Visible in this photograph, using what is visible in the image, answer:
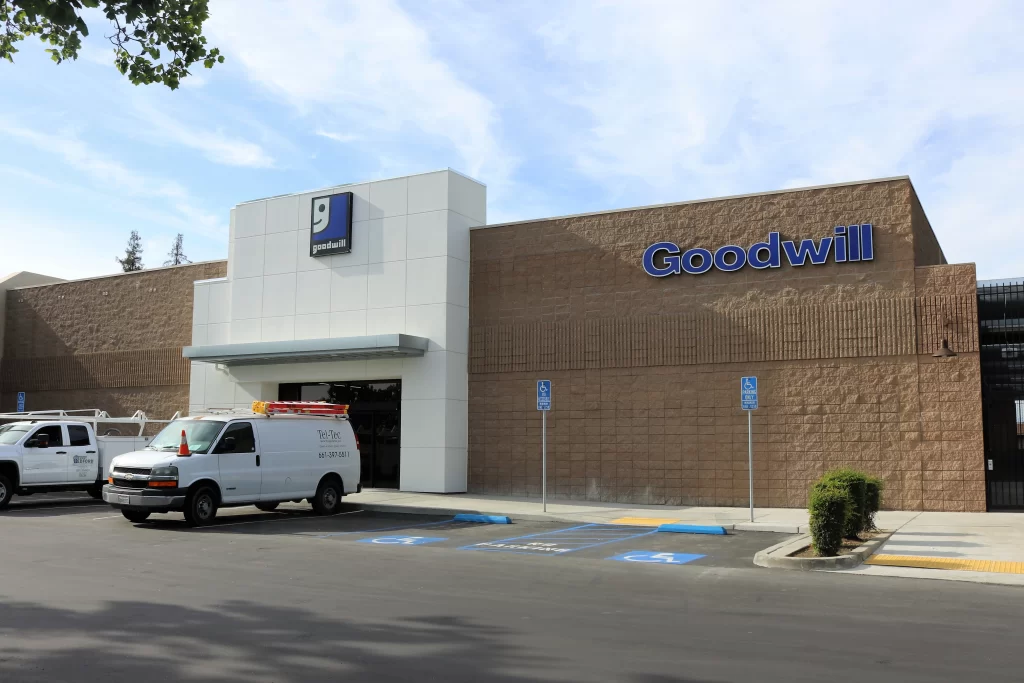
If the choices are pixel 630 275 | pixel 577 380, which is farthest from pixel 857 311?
pixel 577 380

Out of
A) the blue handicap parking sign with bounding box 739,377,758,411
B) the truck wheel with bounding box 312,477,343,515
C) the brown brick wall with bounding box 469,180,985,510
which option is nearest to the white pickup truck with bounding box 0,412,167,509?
the truck wheel with bounding box 312,477,343,515

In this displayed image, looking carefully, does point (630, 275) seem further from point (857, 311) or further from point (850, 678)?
point (850, 678)

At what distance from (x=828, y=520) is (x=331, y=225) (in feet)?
57.9

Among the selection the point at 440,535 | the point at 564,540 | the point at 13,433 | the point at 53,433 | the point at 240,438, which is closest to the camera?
the point at 564,540

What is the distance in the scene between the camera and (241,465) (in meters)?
17.3

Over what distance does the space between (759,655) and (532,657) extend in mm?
1829

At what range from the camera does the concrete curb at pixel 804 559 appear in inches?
475

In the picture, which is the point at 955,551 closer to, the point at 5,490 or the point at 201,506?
the point at 201,506

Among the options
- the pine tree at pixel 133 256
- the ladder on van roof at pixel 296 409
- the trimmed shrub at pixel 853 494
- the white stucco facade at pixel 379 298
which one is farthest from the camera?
Answer: the pine tree at pixel 133 256

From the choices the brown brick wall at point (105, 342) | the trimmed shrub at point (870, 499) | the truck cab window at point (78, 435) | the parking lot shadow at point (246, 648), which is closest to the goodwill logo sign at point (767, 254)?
the trimmed shrub at point (870, 499)

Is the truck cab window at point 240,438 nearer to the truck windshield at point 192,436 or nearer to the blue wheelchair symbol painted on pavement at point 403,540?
the truck windshield at point 192,436

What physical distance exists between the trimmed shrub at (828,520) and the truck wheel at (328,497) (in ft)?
34.8

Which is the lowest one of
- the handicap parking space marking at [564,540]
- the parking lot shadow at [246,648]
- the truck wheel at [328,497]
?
the handicap parking space marking at [564,540]

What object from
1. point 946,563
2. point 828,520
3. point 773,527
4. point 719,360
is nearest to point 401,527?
point 773,527
